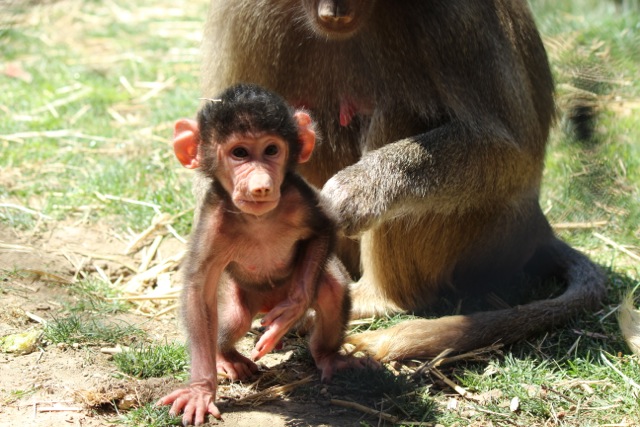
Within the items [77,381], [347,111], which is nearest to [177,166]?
[347,111]

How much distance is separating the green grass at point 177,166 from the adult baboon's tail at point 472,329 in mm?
86

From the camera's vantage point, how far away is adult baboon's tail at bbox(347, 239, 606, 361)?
427cm

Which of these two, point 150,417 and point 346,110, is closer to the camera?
point 150,417

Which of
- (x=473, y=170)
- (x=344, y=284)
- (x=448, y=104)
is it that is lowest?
(x=344, y=284)

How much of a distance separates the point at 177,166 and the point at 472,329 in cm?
312

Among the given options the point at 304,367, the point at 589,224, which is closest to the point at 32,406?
the point at 304,367

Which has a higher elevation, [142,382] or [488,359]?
[142,382]

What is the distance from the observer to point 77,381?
3918mm

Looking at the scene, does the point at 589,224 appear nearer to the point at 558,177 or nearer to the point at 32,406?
the point at 558,177

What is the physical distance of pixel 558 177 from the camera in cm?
649

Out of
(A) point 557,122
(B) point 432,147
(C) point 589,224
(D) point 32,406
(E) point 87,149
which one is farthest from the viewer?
(E) point 87,149

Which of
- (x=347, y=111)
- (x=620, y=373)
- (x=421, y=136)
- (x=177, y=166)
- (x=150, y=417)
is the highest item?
(x=347, y=111)

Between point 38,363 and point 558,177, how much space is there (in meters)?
4.04

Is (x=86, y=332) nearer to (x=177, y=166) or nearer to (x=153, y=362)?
(x=153, y=362)
